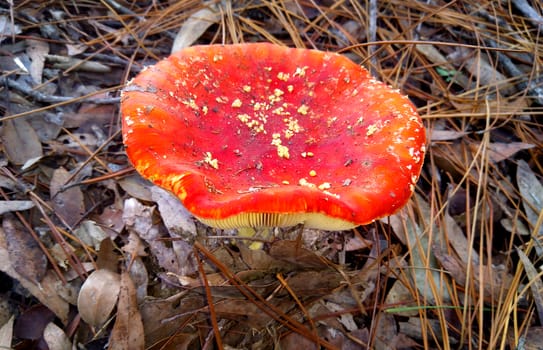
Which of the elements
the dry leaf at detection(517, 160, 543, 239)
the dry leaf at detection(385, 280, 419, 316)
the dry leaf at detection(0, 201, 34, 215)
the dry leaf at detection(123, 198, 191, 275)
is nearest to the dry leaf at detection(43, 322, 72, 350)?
the dry leaf at detection(123, 198, 191, 275)

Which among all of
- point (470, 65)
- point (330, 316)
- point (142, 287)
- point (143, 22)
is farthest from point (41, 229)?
point (470, 65)

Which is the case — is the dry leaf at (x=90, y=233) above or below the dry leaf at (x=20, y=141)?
below

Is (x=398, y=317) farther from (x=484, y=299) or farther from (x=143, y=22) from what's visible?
(x=143, y=22)

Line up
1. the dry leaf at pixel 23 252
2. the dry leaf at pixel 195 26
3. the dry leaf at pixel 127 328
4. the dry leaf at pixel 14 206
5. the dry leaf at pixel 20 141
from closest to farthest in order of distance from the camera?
1. the dry leaf at pixel 127 328
2. the dry leaf at pixel 23 252
3. the dry leaf at pixel 14 206
4. the dry leaf at pixel 20 141
5. the dry leaf at pixel 195 26

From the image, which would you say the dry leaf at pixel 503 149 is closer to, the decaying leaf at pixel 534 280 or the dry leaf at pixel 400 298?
the decaying leaf at pixel 534 280

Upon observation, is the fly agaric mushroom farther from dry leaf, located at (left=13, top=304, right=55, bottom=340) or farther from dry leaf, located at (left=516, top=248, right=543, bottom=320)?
dry leaf, located at (left=516, top=248, right=543, bottom=320)

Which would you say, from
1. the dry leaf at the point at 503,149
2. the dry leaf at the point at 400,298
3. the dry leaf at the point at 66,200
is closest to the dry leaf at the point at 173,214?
the dry leaf at the point at 66,200

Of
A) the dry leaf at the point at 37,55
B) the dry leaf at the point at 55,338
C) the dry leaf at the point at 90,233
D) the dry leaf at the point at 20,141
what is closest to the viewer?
the dry leaf at the point at 55,338
